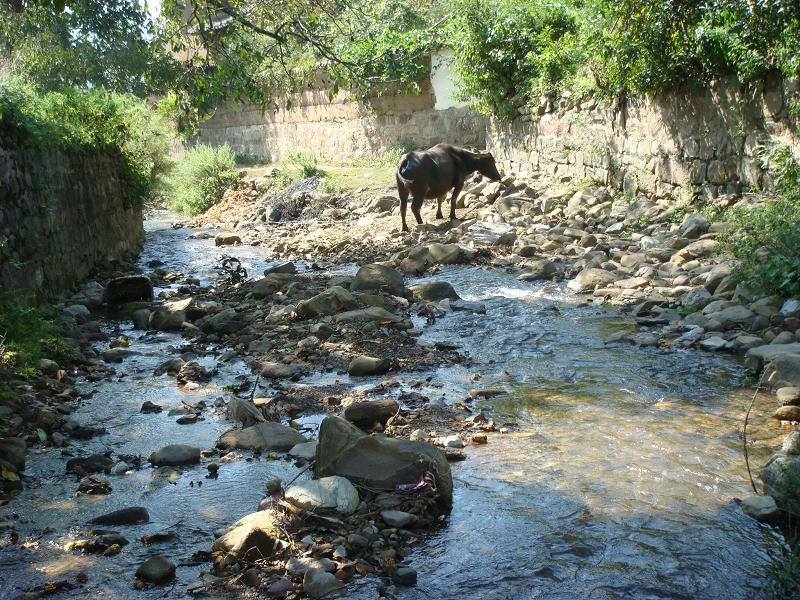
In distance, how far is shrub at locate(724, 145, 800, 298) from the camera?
6.99m

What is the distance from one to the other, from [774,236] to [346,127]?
15.4 meters

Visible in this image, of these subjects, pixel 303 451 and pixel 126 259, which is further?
pixel 126 259

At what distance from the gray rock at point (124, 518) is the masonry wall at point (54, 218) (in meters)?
3.20

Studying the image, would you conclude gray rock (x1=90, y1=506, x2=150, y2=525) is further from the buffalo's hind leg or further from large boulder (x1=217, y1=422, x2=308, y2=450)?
the buffalo's hind leg

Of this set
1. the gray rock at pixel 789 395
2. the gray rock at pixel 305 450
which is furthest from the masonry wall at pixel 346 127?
the gray rock at pixel 789 395

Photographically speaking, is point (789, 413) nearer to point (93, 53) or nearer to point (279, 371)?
point (279, 371)

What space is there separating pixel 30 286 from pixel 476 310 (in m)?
4.38

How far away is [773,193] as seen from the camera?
8977 millimetres

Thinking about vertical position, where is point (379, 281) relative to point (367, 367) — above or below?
above

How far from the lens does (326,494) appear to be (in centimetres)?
387

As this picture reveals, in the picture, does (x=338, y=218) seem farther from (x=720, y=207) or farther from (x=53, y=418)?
(x=53, y=418)

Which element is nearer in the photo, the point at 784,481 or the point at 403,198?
the point at 784,481

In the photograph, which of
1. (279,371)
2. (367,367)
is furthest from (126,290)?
(367,367)

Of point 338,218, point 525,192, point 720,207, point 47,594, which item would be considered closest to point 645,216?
point 720,207
